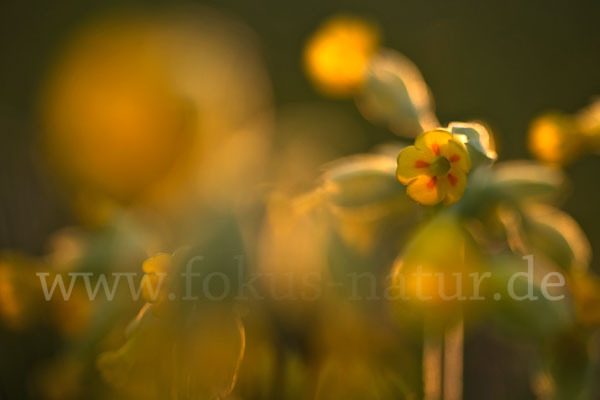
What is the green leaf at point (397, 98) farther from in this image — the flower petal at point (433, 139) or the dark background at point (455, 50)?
the dark background at point (455, 50)

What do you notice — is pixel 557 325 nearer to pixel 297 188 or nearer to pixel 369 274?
pixel 369 274

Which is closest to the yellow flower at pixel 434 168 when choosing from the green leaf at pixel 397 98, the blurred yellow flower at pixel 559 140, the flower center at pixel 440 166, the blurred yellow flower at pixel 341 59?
the flower center at pixel 440 166

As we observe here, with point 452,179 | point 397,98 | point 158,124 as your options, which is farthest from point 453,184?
point 158,124

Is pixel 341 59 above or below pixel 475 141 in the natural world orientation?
above

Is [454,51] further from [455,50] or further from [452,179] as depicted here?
[452,179]

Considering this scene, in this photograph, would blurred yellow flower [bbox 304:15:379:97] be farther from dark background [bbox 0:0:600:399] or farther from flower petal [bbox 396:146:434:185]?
dark background [bbox 0:0:600:399]

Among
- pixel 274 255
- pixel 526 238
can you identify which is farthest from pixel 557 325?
pixel 274 255
